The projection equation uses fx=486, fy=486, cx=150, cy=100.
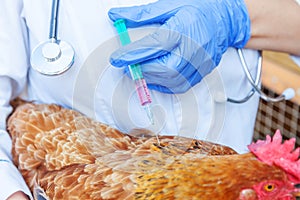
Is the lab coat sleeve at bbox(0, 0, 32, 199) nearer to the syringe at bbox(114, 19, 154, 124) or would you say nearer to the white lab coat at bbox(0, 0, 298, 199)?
the white lab coat at bbox(0, 0, 298, 199)

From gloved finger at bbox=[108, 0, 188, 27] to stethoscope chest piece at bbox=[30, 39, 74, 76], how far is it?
0.37 ft

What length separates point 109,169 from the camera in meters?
0.84

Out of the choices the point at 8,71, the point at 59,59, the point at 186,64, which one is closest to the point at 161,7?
the point at 186,64

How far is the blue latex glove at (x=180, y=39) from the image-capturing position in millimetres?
922

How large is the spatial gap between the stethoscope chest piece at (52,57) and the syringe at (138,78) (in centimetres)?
10

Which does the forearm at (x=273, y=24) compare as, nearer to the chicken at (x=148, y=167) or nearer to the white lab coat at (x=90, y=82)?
the white lab coat at (x=90, y=82)

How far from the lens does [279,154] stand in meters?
0.85

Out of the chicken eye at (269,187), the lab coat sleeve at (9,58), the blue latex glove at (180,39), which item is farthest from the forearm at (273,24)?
the lab coat sleeve at (9,58)

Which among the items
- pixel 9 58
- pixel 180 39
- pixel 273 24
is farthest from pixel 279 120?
pixel 9 58

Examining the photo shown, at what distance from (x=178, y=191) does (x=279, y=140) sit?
22 centimetres

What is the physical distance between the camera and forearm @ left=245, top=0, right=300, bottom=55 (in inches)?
41.4

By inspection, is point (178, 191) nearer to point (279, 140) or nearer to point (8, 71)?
point (279, 140)

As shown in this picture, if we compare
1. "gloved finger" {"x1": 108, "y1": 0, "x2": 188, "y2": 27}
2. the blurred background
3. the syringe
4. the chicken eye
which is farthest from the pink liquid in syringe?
the blurred background

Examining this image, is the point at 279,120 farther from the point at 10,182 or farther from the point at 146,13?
the point at 10,182
